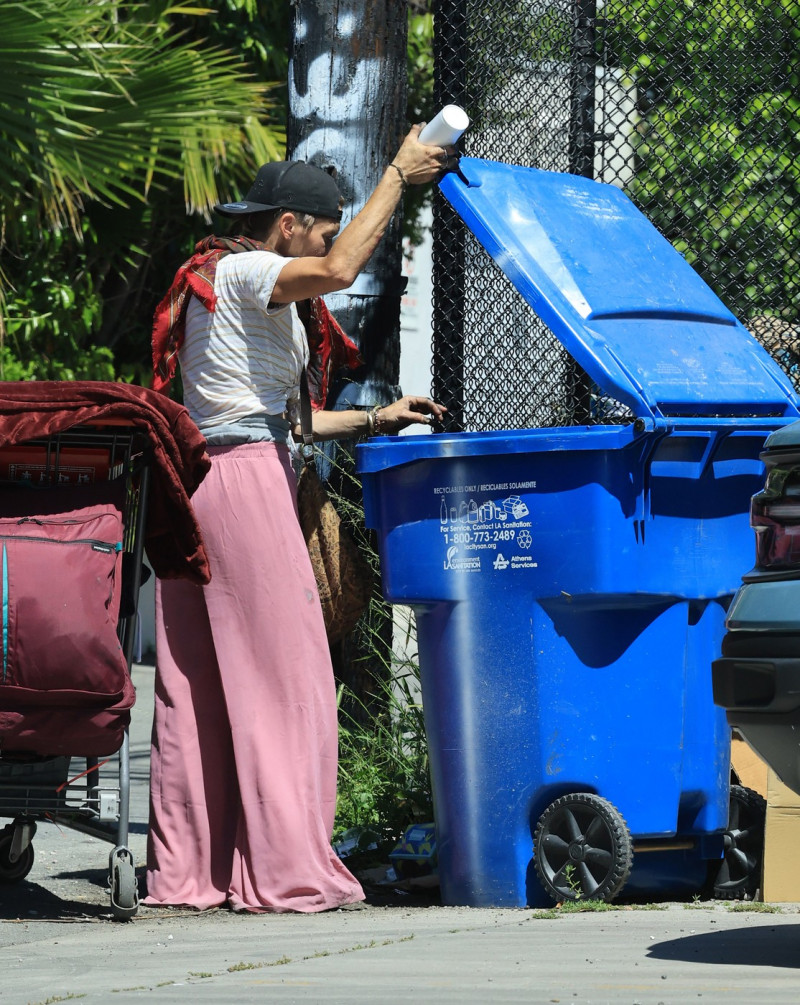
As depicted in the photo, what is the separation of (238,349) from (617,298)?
41.6 inches

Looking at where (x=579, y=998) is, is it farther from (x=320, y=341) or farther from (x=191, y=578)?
(x=320, y=341)

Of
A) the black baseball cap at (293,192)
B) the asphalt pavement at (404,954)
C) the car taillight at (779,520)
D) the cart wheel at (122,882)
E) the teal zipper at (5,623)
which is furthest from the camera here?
the black baseball cap at (293,192)

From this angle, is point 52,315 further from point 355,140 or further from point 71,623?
point 71,623

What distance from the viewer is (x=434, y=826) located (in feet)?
16.4

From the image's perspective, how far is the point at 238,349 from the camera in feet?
15.8

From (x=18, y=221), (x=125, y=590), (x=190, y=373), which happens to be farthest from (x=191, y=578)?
(x=18, y=221)

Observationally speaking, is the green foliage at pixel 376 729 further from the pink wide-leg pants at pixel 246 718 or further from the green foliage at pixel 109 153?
the green foliage at pixel 109 153

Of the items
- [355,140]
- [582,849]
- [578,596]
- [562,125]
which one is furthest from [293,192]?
[582,849]

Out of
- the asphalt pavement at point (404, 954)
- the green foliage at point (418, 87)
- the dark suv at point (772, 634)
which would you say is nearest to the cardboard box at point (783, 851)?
the asphalt pavement at point (404, 954)

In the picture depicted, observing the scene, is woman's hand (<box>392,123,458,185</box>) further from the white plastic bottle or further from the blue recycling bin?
the blue recycling bin

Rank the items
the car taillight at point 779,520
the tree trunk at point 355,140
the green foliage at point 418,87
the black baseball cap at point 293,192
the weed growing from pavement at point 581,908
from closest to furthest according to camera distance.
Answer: the car taillight at point 779,520, the weed growing from pavement at point 581,908, the black baseball cap at point 293,192, the tree trunk at point 355,140, the green foliage at point 418,87

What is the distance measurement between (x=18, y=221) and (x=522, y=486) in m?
6.77

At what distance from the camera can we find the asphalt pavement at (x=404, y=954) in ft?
11.0

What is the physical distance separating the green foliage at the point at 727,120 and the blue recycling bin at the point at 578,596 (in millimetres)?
1487
